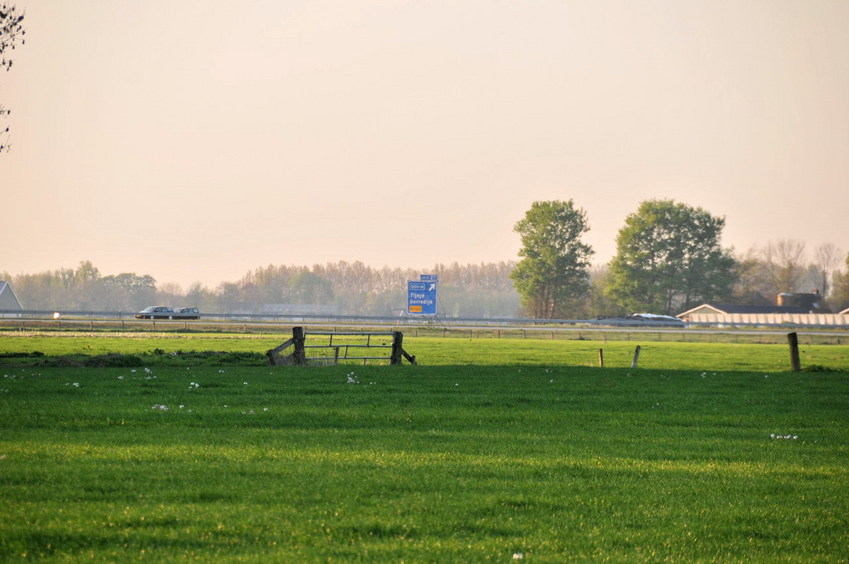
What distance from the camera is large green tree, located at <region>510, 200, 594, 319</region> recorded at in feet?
459

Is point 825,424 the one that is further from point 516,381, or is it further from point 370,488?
point 370,488

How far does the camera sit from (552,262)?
457 ft

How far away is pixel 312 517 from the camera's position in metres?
9.83

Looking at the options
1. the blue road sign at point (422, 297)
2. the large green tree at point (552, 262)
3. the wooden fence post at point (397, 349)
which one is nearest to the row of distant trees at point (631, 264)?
the large green tree at point (552, 262)

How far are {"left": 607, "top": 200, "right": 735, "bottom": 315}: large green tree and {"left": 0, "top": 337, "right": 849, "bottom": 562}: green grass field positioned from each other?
118m

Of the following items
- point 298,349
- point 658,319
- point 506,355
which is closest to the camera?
point 298,349

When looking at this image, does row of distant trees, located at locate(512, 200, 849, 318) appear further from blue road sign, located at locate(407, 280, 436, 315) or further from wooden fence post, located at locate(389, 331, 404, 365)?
wooden fence post, located at locate(389, 331, 404, 365)

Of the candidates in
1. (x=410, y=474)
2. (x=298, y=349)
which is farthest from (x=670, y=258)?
(x=410, y=474)

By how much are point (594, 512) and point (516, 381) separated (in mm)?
17712

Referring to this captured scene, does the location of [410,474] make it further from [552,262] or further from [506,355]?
[552,262]

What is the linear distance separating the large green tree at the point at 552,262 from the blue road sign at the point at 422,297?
196ft

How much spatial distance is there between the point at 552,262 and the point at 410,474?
129m

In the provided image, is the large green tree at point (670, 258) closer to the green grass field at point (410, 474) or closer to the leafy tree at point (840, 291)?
the leafy tree at point (840, 291)

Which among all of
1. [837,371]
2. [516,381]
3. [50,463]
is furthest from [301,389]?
[837,371]
